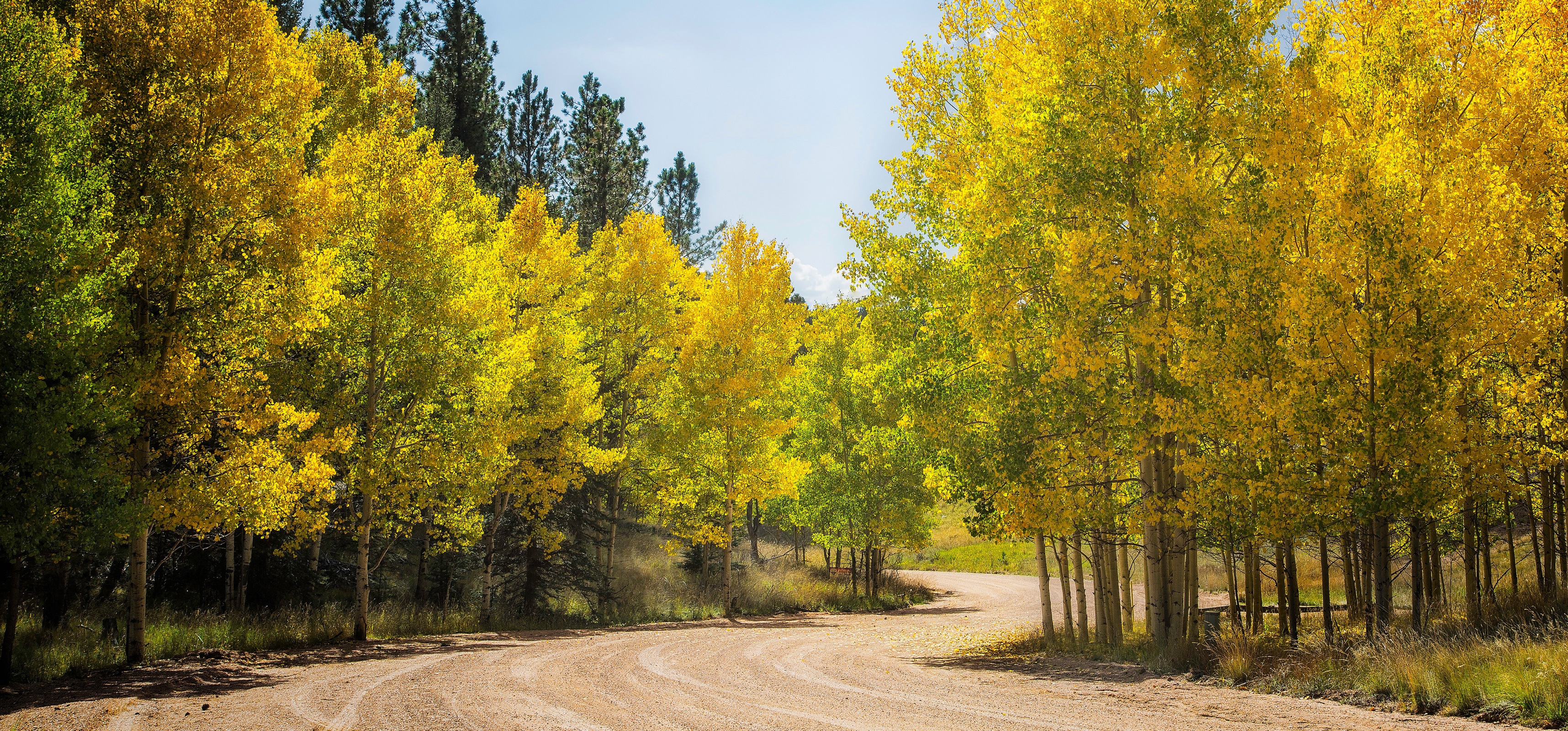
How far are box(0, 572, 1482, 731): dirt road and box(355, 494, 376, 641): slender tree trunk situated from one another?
0.87 m

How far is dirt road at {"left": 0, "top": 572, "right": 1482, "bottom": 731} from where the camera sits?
7.51m

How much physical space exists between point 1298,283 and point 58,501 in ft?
48.5

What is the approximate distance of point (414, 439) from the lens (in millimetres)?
16219

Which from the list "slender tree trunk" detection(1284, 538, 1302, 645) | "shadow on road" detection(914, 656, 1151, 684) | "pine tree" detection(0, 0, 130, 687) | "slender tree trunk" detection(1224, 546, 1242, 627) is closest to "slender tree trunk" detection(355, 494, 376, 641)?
"pine tree" detection(0, 0, 130, 687)

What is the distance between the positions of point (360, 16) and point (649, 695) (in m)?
24.9

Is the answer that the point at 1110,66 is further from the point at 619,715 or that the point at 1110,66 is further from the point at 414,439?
the point at 414,439

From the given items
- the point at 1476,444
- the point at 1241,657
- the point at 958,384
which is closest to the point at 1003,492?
the point at 958,384

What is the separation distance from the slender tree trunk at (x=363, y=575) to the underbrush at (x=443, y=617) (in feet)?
1.16

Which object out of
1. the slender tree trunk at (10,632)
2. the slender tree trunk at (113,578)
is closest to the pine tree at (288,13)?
the slender tree trunk at (113,578)

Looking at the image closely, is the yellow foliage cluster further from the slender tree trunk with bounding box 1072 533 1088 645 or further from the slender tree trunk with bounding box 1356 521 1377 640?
the slender tree trunk with bounding box 1072 533 1088 645

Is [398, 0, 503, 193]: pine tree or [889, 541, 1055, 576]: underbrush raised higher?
[398, 0, 503, 193]: pine tree

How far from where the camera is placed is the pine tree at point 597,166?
1144 inches

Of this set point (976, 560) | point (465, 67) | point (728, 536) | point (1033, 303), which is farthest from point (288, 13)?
point (976, 560)

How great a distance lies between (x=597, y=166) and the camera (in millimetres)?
29281
